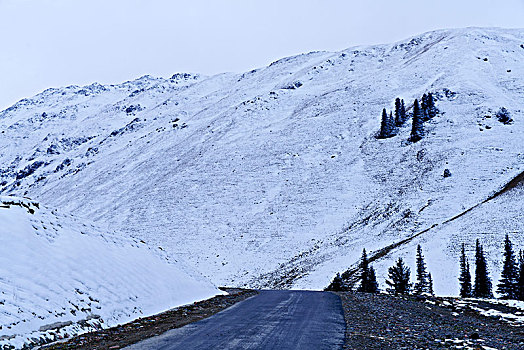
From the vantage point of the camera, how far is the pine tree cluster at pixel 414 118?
3285 inches

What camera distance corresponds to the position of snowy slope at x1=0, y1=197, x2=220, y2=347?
10.2 m

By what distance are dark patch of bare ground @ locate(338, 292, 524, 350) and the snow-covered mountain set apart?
948 inches

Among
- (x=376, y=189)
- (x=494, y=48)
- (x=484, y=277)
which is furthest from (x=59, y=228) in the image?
(x=494, y=48)

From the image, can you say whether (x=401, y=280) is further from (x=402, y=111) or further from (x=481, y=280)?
(x=402, y=111)

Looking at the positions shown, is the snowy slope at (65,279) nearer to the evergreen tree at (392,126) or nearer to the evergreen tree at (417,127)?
the evergreen tree at (417,127)

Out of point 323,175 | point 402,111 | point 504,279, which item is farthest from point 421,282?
point 402,111

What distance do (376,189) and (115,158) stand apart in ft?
272

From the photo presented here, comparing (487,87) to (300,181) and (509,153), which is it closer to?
(509,153)

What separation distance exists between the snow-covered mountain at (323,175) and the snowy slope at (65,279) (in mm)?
27476

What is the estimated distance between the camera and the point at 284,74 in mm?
173625

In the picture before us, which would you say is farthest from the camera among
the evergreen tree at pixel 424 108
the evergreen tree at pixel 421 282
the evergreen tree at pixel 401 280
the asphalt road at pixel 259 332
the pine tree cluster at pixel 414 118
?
the evergreen tree at pixel 424 108

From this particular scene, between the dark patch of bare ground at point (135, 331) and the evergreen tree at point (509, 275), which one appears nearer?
the dark patch of bare ground at point (135, 331)

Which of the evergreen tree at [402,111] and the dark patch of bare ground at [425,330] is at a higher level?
the evergreen tree at [402,111]

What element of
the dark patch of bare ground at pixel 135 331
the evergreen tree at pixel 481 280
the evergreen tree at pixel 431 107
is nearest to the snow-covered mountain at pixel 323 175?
the evergreen tree at pixel 431 107
